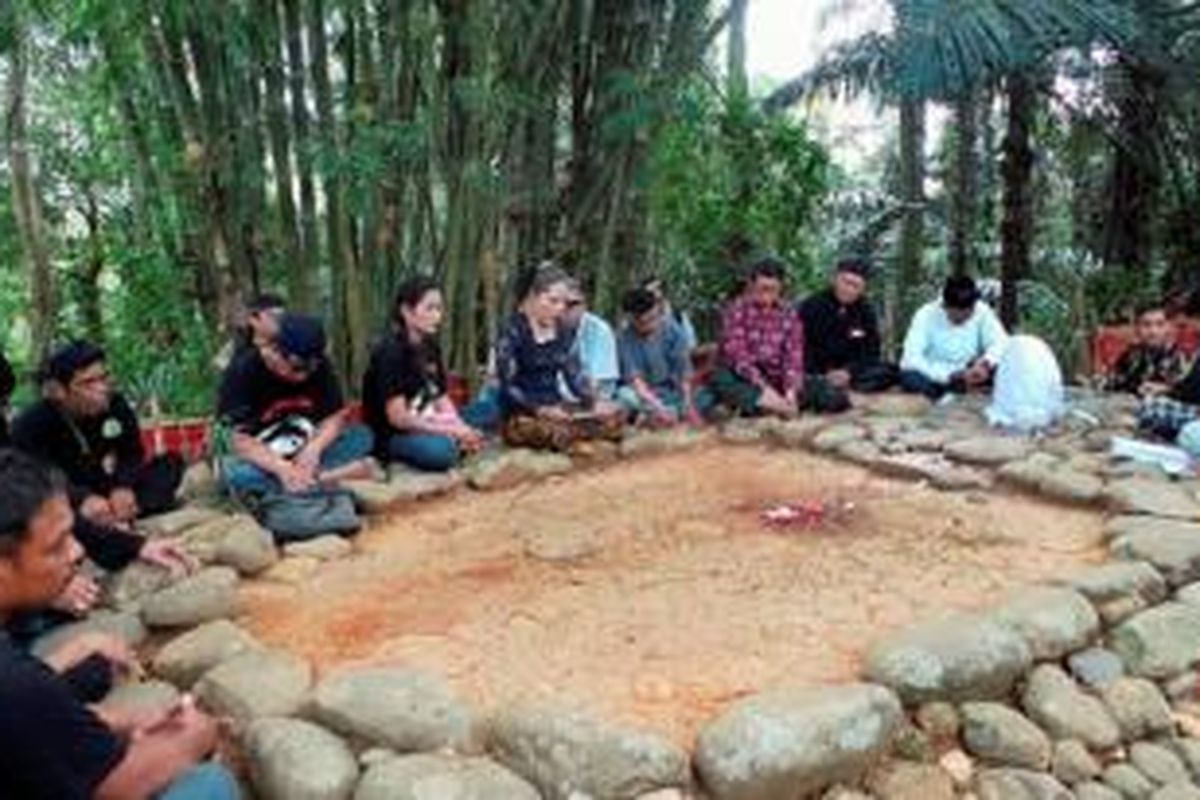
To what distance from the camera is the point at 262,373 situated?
4.81 metres

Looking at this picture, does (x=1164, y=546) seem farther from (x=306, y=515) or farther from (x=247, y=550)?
(x=247, y=550)

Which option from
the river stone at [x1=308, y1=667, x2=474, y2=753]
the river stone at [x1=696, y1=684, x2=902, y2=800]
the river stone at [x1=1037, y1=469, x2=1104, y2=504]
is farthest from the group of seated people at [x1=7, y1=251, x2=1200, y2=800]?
the river stone at [x1=696, y1=684, x2=902, y2=800]

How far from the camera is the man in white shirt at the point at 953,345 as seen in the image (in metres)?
6.78

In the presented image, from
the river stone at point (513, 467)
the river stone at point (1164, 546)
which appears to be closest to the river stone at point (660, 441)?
the river stone at point (513, 467)

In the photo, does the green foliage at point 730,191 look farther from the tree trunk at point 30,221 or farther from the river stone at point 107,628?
the river stone at point 107,628

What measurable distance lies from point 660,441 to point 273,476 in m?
1.69

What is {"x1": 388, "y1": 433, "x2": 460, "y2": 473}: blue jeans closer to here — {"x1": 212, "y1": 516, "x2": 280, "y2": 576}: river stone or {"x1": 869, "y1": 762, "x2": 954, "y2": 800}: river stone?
{"x1": 212, "y1": 516, "x2": 280, "y2": 576}: river stone

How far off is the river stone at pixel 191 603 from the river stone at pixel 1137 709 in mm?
2324

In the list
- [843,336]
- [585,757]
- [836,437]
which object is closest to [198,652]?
[585,757]

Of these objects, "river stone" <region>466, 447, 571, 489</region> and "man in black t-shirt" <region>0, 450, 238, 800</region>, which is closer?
"man in black t-shirt" <region>0, 450, 238, 800</region>

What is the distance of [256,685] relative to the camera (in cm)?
337

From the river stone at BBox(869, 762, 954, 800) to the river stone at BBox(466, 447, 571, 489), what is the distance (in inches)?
89.6

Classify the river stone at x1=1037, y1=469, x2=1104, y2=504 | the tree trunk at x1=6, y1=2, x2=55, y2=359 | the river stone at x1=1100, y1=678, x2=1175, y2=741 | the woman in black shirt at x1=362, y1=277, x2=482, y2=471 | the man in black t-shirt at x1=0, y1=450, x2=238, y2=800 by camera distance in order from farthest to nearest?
the tree trunk at x1=6, y1=2, x2=55, y2=359
the woman in black shirt at x1=362, y1=277, x2=482, y2=471
the river stone at x1=1037, y1=469, x2=1104, y2=504
the river stone at x1=1100, y1=678, x2=1175, y2=741
the man in black t-shirt at x1=0, y1=450, x2=238, y2=800

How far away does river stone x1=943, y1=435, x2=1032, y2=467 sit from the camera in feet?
17.9
